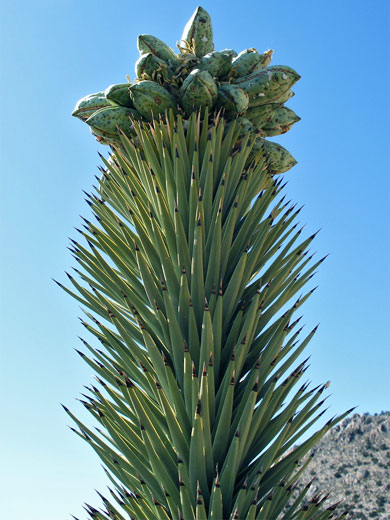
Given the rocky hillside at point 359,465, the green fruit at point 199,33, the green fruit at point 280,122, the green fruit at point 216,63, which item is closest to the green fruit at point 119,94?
the green fruit at point 216,63

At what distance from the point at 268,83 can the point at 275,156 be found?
0.42m

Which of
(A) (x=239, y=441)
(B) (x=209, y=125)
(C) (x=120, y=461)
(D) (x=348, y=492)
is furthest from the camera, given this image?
(D) (x=348, y=492)

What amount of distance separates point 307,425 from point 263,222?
1023 millimetres

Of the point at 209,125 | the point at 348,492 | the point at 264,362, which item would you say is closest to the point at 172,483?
the point at 264,362

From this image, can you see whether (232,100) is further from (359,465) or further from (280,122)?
(359,465)

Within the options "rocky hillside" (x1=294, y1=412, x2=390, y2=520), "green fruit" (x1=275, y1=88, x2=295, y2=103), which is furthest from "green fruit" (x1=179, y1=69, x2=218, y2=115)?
"rocky hillside" (x1=294, y1=412, x2=390, y2=520)

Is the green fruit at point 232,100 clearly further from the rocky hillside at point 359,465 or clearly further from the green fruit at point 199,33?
the rocky hillside at point 359,465

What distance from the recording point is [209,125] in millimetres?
3264

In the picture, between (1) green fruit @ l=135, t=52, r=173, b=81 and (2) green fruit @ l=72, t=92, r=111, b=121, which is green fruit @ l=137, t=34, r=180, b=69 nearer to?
(1) green fruit @ l=135, t=52, r=173, b=81

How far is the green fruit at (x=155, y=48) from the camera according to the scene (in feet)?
11.5

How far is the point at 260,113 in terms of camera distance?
3438mm

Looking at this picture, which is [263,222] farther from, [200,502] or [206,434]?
[200,502]

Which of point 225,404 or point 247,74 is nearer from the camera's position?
point 225,404

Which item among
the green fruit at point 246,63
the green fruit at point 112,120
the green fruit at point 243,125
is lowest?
the green fruit at point 112,120
